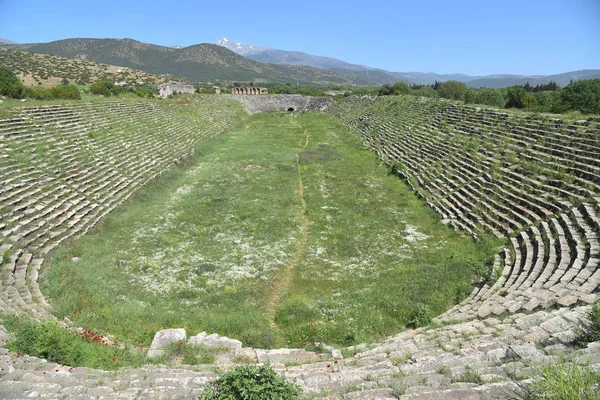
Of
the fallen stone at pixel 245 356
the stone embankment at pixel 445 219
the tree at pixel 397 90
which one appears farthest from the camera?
the tree at pixel 397 90

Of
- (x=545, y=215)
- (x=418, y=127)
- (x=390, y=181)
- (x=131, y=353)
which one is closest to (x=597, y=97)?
(x=418, y=127)

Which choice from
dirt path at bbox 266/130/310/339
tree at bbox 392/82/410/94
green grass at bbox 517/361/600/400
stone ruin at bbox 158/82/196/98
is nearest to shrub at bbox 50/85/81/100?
dirt path at bbox 266/130/310/339

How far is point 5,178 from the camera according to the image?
18016 millimetres

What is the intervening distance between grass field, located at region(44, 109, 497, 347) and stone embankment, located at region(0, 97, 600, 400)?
1.17 meters

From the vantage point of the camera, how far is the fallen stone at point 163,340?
943 cm

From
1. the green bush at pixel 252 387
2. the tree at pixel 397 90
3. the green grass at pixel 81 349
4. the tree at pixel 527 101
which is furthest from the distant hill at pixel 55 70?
the tree at pixel 527 101

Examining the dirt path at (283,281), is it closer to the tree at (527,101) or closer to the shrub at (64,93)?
the shrub at (64,93)

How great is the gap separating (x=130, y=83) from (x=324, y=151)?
2233 inches

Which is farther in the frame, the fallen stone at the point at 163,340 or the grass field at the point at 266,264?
the grass field at the point at 266,264

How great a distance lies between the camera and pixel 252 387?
5855mm

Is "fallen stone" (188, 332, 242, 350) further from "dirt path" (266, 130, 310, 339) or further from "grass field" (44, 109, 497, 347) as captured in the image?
"dirt path" (266, 130, 310, 339)

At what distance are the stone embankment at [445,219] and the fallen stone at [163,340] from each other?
0.44m

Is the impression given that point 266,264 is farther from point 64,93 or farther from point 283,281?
point 64,93

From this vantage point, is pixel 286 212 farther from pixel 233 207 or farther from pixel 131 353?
pixel 131 353
